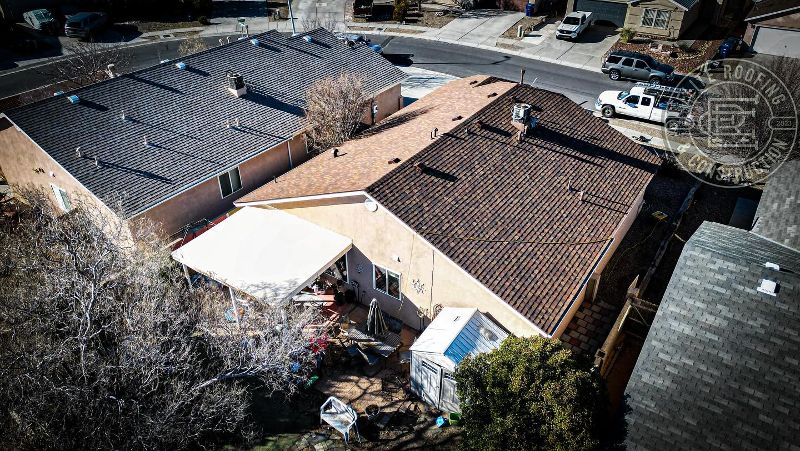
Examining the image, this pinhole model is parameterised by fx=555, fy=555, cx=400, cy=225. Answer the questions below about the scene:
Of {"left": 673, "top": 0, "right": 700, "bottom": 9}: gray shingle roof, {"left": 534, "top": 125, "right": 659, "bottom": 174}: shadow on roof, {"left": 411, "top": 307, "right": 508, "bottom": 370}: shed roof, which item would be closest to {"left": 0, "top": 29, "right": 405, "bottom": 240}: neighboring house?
{"left": 534, "top": 125, "right": 659, "bottom": 174}: shadow on roof

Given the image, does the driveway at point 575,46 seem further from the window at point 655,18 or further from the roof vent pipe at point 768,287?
the roof vent pipe at point 768,287

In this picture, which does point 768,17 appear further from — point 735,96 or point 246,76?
point 246,76

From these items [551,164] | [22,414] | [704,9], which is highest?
[704,9]

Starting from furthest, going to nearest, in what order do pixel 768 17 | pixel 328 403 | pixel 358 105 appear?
pixel 768 17 → pixel 358 105 → pixel 328 403

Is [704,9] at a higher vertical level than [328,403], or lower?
higher

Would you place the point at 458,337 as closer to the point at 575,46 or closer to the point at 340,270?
the point at 340,270

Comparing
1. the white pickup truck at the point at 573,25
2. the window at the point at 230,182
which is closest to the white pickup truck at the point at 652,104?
the white pickup truck at the point at 573,25

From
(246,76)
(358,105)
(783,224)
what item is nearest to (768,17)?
(783,224)

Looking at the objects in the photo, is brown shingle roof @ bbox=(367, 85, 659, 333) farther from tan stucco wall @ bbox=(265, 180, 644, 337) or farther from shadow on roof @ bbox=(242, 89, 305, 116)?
shadow on roof @ bbox=(242, 89, 305, 116)
